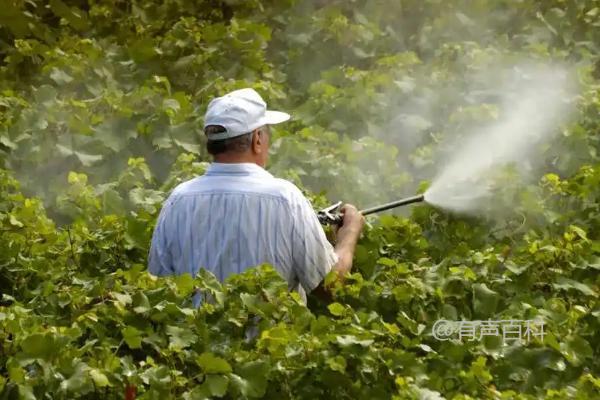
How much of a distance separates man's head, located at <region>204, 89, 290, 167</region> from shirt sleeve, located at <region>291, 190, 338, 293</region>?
238mm

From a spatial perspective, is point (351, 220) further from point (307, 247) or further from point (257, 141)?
point (257, 141)

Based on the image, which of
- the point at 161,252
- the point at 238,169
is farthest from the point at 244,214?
the point at 161,252

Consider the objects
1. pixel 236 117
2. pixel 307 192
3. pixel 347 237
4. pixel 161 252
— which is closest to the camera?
pixel 236 117

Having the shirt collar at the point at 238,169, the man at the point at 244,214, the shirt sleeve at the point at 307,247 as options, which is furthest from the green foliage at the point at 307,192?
the shirt collar at the point at 238,169

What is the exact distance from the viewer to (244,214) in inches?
170

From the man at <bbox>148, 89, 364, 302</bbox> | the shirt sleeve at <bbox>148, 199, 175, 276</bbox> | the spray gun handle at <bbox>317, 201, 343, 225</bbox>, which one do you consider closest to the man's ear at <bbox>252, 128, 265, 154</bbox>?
the man at <bbox>148, 89, 364, 302</bbox>

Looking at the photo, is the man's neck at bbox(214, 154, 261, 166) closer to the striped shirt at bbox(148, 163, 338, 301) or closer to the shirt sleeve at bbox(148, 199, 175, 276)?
the striped shirt at bbox(148, 163, 338, 301)

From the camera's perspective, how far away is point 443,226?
5.38 m

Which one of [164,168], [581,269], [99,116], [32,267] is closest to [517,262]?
[581,269]

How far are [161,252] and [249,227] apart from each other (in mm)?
374

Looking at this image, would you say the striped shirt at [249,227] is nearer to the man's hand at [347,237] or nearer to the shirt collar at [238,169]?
the shirt collar at [238,169]

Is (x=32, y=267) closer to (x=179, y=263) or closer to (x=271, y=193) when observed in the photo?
(x=179, y=263)

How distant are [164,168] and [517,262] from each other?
237 centimetres

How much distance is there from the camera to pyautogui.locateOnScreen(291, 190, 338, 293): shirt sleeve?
170 inches
